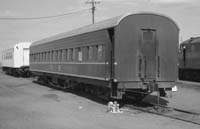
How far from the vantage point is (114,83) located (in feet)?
43.1

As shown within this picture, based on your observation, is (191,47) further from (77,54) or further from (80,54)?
(80,54)

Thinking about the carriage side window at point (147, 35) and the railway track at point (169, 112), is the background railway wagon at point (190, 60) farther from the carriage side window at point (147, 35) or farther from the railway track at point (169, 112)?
the carriage side window at point (147, 35)

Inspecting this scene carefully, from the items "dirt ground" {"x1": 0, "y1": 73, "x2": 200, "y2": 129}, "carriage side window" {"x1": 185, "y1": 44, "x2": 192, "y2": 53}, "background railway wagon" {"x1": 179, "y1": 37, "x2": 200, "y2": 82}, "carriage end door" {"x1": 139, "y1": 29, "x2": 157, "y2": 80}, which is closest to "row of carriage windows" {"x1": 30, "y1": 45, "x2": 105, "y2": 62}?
"carriage end door" {"x1": 139, "y1": 29, "x2": 157, "y2": 80}

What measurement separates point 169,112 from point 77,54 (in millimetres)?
6419

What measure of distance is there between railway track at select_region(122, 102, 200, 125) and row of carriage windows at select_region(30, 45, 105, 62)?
236 cm

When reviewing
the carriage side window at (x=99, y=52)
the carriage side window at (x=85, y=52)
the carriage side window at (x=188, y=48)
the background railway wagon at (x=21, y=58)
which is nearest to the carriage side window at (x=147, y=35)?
the carriage side window at (x=99, y=52)

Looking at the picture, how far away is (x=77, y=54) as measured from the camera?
1730 centimetres

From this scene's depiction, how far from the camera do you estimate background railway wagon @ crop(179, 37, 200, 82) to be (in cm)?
2725

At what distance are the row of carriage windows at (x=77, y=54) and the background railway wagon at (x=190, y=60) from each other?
11.2 meters

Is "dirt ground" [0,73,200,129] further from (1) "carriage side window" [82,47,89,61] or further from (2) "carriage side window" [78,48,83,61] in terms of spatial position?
(2) "carriage side window" [78,48,83,61]

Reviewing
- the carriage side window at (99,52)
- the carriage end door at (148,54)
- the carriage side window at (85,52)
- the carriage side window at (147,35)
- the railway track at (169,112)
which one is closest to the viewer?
the railway track at (169,112)

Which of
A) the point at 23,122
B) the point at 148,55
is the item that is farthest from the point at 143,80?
the point at 23,122

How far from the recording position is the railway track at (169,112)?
11.0 metres

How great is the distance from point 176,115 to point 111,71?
9.51ft
